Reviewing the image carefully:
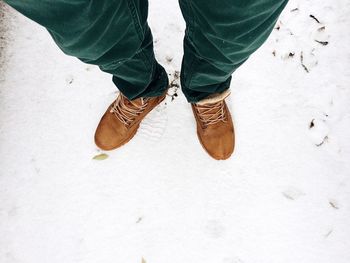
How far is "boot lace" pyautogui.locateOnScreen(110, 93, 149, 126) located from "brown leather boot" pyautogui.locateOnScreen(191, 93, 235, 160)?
167mm

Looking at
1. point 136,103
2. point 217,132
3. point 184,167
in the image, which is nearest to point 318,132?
point 217,132

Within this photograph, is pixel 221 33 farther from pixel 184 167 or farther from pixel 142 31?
pixel 184 167

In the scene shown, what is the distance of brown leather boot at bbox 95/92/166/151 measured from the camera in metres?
Answer: 1.05

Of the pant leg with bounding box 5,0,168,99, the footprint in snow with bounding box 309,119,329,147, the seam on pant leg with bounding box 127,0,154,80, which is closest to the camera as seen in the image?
the pant leg with bounding box 5,0,168,99

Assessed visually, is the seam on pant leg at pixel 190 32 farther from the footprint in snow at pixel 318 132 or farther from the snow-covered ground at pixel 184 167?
the footprint in snow at pixel 318 132

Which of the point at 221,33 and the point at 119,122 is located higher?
the point at 221,33

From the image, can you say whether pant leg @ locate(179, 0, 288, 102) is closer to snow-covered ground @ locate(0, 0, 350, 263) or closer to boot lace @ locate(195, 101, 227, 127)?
boot lace @ locate(195, 101, 227, 127)

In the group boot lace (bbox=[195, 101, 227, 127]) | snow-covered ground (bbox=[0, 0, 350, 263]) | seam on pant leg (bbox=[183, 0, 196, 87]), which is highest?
seam on pant leg (bbox=[183, 0, 196, 87])

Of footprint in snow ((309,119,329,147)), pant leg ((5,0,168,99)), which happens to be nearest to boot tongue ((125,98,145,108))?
pant leg ((5,0,168,99))

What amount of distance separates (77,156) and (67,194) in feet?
0.43

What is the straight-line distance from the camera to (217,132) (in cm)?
107

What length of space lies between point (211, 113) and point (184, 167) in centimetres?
21

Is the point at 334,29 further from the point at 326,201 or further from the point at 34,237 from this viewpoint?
the point at 34,237

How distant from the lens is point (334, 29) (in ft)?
3.92
